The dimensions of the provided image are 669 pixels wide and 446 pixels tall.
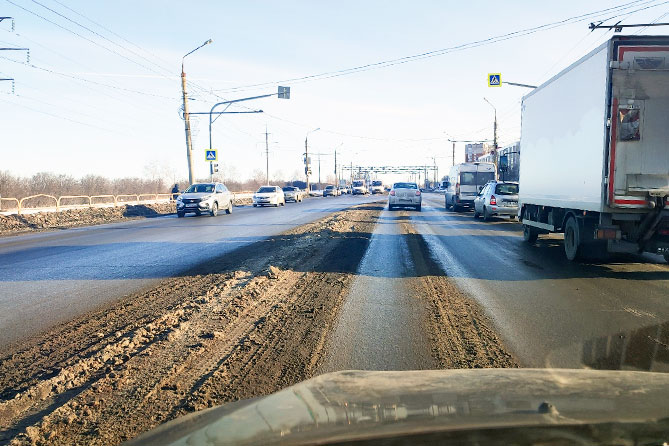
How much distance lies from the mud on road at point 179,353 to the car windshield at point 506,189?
14.7 metres

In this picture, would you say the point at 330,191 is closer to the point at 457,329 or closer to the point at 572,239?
the point at 572,239

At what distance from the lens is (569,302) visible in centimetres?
700

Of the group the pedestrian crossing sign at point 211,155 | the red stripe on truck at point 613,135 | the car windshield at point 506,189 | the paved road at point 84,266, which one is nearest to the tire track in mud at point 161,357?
the paved road at point 84,266

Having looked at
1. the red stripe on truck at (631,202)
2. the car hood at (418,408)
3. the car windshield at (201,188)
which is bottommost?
the car hood at (418,408)

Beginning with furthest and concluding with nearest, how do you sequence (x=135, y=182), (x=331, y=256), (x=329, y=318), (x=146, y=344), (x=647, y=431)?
(x=135, y=182), (x=331, y=256), (x=329, y=318), (x=146, y=344), (x=647, y=431)

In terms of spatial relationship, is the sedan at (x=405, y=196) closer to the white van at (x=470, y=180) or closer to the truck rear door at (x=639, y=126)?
the white van at (x=470, y=180)

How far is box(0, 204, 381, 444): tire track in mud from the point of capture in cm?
346

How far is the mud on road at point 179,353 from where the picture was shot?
11.5 ft

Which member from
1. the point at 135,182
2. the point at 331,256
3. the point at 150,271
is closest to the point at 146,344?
the point at 150,271

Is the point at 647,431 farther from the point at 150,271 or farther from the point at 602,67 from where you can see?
the point at 150,271

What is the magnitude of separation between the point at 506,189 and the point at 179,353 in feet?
63.2

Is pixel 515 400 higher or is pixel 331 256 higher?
pixel 515 400

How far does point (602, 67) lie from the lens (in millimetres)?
8883

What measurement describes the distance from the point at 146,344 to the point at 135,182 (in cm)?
6522
